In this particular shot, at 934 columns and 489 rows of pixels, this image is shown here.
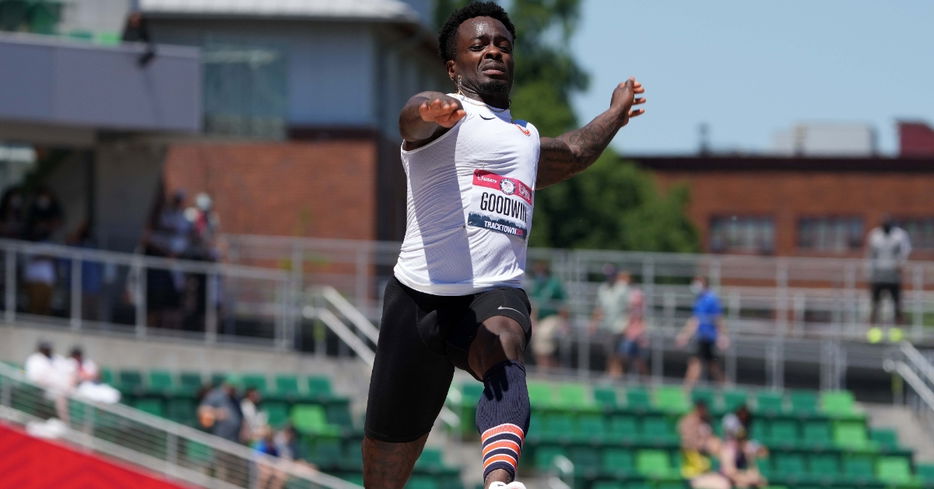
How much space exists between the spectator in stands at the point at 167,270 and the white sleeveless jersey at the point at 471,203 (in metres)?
14.1

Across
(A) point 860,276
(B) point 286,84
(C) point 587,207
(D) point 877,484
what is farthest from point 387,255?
(C) point 587,207

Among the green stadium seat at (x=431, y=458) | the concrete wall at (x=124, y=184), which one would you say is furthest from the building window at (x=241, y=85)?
the green stadium seat at (x=431, y=458)

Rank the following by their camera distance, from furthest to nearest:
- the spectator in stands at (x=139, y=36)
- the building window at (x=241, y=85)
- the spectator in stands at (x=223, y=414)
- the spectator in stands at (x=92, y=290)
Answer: the building window at (x=241, y=85), the spectator in stands at (x=139, y=36), the spectator in stands at (x=92, y=290), the spectator in stands at (x=223, y=414)

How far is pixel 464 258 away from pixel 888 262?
664 inches

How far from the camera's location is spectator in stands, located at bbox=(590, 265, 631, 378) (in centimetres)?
2108

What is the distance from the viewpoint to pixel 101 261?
19328 mm

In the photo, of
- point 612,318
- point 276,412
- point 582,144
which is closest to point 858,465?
point 612,318

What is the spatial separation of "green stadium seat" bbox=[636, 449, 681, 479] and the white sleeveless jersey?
40.1 feet

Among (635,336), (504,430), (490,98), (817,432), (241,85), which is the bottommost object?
(817,432)

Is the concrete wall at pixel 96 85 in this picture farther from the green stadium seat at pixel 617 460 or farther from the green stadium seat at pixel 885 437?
the green stadium seat at pixel 885 437

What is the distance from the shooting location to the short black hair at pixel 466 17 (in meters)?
6.01

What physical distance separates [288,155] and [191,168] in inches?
81.6

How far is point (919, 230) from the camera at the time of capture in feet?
156

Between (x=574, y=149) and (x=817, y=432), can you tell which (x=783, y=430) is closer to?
(x=817, y=432)
